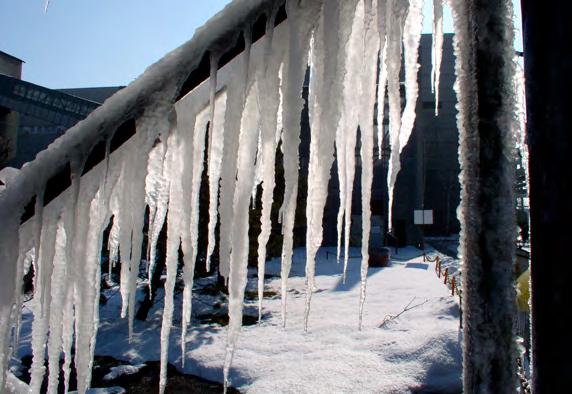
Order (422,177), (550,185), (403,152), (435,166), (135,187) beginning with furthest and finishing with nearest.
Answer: (435,166)
(422,177)
(403,152)
(135,187)
(550,185)

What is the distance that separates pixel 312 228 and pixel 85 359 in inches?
31.9

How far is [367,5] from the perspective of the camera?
1290 millimetres

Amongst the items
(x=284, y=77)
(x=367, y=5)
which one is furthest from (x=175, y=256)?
(x=367, y=5)

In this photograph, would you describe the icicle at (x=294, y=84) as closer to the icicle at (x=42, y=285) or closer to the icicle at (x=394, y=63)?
the icicle at (x=394, y=63)

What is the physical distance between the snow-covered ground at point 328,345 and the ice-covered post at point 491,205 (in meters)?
6.52

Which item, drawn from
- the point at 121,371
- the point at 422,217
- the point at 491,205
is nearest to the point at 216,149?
the point at 491,205

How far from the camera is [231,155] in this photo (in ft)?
4.40

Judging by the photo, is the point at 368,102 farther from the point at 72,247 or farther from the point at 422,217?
the point at 422,217

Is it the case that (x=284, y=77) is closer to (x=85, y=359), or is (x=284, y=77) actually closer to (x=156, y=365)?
(x=85, y=359)

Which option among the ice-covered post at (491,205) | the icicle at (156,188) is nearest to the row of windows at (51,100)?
the icicle at (156,188)

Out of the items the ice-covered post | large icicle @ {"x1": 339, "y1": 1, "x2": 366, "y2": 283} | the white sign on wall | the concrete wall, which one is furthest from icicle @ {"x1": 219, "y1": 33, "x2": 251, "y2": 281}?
the concrete wall

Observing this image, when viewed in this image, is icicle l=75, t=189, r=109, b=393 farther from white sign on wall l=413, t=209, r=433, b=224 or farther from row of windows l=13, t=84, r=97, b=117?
white sign on wall l=413, t=209, r=433, b=224

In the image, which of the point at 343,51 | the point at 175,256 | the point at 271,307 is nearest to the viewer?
the point at 343,51

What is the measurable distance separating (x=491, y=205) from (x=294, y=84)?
603 mm
